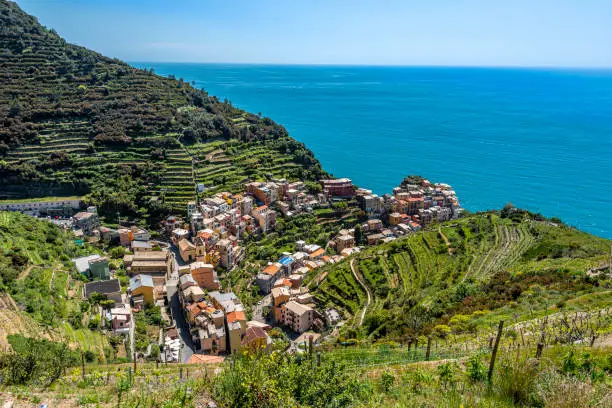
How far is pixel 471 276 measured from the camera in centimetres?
2155

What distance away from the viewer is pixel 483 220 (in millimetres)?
32188

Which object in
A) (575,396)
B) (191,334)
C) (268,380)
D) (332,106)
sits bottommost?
(191,334)

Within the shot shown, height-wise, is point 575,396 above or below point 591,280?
above

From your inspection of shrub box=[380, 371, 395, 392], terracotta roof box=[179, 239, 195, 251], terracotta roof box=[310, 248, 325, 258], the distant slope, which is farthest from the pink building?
shrub box=[380, 371, 395, 392]

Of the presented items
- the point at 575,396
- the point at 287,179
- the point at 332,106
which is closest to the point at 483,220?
the point at 287,179

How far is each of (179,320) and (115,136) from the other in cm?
2642

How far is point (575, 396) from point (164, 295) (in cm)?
2391

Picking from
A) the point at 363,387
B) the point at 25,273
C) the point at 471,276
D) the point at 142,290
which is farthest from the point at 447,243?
the point at 25,273

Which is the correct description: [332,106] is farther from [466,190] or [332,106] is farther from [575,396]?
[575,396]

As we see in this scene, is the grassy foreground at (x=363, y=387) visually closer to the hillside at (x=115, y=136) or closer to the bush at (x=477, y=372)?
the bush at (x=477, y=372)

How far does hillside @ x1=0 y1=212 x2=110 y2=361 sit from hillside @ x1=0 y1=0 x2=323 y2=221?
11258 millimetres

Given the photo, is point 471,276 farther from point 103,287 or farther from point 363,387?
point 103,287

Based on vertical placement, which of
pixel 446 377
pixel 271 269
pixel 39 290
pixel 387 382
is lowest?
pixel 271 269

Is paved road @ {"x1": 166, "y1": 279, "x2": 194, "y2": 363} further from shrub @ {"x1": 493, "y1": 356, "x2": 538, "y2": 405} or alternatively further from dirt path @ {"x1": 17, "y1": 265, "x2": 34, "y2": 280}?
Answer: shrub @ {"x1": 493, "y1": 356, "x2": 538, "y2": 405}
